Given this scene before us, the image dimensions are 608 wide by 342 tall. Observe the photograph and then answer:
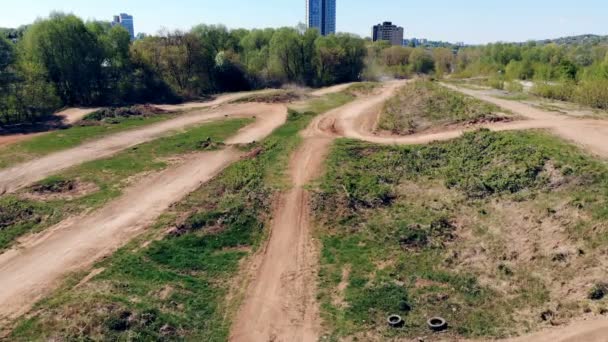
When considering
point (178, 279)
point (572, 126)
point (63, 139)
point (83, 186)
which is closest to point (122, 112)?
point (63, 139)

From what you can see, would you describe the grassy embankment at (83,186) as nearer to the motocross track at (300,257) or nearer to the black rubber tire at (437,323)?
the motocross track at (300,257)

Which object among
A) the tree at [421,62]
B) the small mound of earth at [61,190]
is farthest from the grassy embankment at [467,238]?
the tree at [421,62]

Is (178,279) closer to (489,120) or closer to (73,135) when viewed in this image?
(489,120)

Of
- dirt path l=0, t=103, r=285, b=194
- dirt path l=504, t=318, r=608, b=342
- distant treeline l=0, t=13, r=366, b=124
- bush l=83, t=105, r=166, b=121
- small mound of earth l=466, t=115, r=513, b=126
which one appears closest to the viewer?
dirt path l=504, t=318, r=608, b=342

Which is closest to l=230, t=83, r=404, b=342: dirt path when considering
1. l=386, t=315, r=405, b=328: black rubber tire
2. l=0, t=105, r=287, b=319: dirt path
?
l=386, t=315, r=405, b=328: black rubber tire

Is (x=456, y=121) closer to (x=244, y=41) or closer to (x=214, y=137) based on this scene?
(x=214, y=137)

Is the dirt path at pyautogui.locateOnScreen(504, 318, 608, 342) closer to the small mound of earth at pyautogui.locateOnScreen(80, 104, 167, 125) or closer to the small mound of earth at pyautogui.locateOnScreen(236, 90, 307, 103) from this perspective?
the small mound of earth at pyautogui.locateOnScreen(80, 104, 167, 125)
